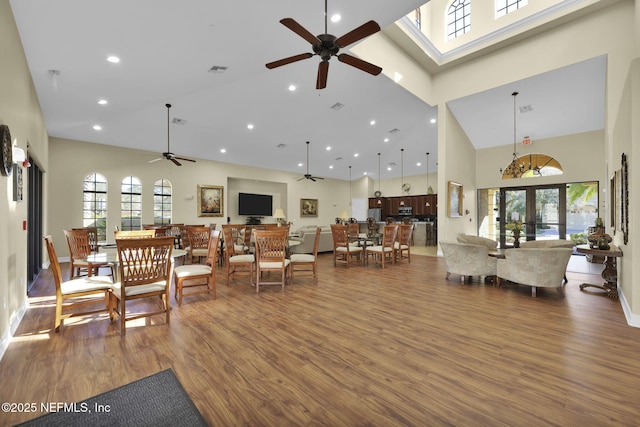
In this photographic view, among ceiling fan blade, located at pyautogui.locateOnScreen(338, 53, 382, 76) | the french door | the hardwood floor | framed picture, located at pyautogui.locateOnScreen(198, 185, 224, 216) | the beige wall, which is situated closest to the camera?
the hardwood floor

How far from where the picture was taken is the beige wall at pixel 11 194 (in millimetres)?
2526

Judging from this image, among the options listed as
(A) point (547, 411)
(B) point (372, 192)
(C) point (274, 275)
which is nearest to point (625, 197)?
(A) point (547, 411)

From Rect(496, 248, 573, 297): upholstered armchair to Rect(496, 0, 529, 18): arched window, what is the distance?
21.0ft

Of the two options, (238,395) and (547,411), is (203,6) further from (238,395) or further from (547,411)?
(547,411)

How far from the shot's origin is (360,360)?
7.30 ft

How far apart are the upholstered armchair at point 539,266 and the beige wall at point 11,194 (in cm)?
593

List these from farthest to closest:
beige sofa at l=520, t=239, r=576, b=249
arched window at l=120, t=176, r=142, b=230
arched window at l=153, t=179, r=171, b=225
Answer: arched window at l=153, t=179, r=171, b=225, arched window at l=120, t=176, r=142, b=230, beige sofa at l=520, t=239, r=576, b=249

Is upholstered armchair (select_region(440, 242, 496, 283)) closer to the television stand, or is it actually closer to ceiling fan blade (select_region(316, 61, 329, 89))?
ceiling fan blade (select_region(316, 61, 329, 89))

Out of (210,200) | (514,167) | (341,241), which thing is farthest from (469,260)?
(210,200)

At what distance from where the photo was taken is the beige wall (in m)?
2.53

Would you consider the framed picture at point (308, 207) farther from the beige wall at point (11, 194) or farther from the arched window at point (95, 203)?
the beige wall at point (11, 194)

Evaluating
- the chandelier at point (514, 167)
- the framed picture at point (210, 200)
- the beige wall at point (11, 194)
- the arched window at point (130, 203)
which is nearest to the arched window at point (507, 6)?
the chandelier at point (514, 167)

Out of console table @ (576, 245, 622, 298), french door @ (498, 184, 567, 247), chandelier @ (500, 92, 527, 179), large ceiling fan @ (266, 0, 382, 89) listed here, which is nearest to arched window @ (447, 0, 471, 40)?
chandelier @ (500, 92, 527, 179)

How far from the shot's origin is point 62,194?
7.36m
